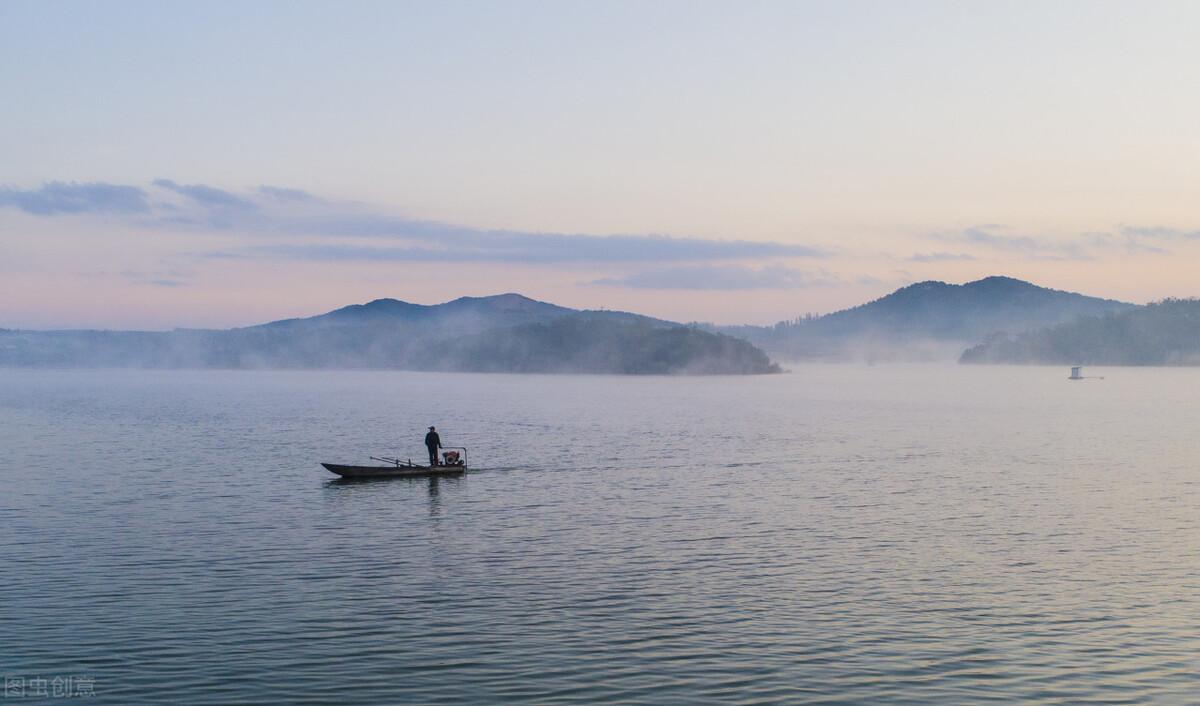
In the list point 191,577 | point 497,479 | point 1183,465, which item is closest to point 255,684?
point 191,577

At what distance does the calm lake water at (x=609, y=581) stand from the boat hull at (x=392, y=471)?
71 centimetres

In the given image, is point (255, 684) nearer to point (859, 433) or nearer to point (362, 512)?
point (362, 512)

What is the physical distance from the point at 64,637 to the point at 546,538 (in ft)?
70.9

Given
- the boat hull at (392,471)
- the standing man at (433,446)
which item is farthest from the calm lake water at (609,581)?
the standing man at (433,446)

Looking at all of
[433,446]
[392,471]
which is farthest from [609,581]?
[433,446]

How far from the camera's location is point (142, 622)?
105 ft

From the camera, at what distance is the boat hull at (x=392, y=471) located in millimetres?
71625

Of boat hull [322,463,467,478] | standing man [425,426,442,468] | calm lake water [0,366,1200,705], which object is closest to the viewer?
calm lake water [0,366,1200,705]

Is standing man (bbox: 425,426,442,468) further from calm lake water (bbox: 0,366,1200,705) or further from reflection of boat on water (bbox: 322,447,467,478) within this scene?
calm lake water (bbox: 0,366,1200,705)

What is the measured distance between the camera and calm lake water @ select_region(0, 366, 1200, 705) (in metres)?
27.2

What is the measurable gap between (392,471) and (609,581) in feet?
123

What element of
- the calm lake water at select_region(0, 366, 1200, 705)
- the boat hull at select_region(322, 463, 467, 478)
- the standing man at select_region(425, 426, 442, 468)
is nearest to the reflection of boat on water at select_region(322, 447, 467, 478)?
the boat hull at select_region(322, 463, 467, 478)

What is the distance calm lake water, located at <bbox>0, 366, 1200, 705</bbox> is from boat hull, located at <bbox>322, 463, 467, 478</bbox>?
708 mm

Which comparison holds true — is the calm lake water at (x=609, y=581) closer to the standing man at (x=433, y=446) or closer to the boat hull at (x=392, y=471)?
the boat hull at (x=392, y=471)
